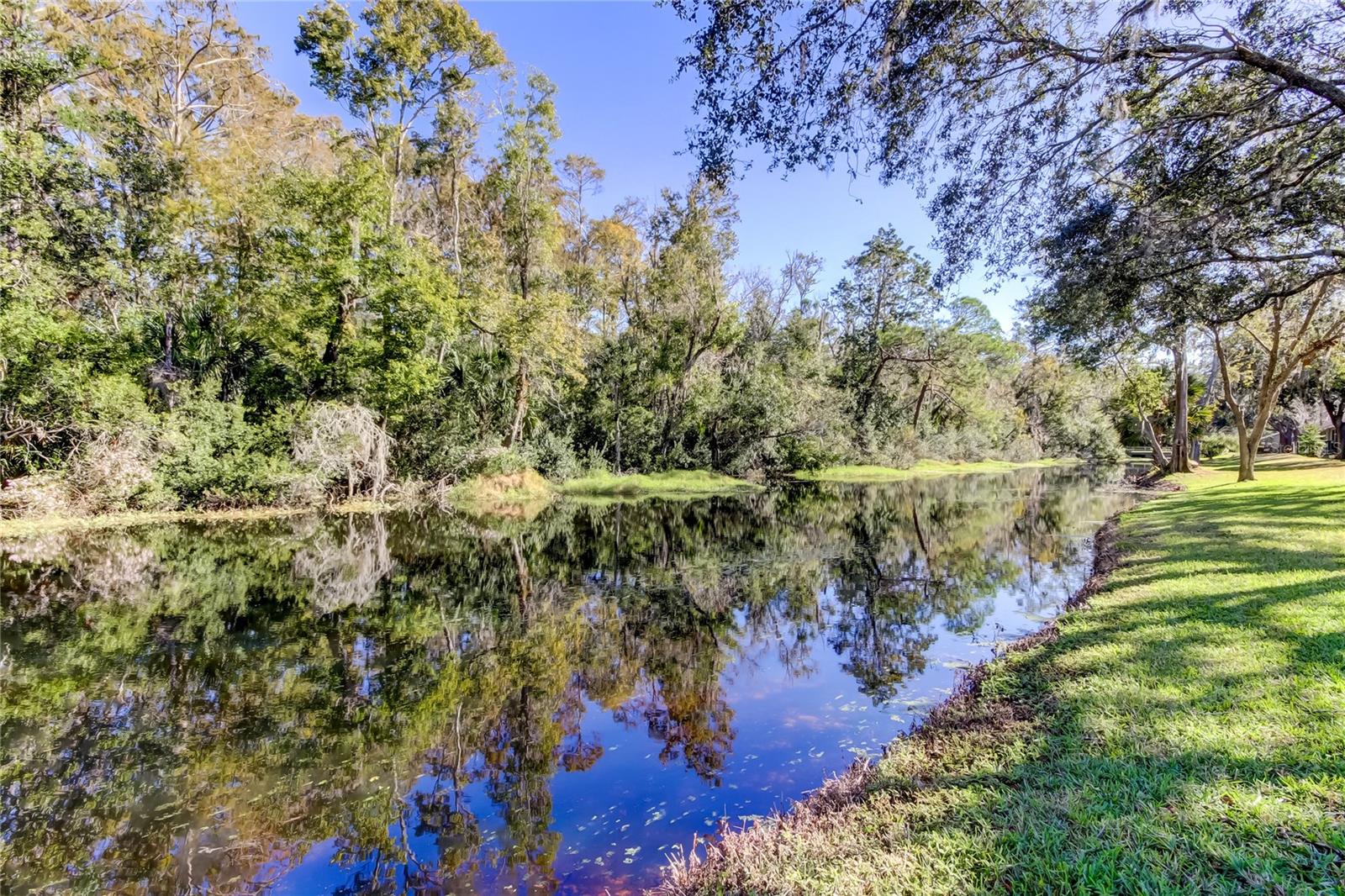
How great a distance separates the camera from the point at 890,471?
3612 cm

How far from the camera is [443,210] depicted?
89.1 feet

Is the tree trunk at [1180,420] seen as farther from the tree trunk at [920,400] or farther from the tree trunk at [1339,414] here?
the tree trunk at [920,400]

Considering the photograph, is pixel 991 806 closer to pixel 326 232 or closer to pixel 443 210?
pixel 326 232

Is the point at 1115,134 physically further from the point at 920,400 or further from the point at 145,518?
the point at 920,400

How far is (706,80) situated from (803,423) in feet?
80.2

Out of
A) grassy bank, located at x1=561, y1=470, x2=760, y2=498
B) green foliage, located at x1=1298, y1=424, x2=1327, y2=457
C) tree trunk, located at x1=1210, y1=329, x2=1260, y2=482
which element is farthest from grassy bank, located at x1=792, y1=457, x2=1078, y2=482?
tree trunk, located at x1=1210, y1=329, x2=1260, y2=482

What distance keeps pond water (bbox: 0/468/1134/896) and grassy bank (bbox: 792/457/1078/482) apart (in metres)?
21.4

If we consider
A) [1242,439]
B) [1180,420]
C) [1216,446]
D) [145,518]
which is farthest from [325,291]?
[1216,446]

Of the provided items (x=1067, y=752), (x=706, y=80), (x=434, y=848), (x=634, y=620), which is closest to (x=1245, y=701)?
(x=1067, y=752)

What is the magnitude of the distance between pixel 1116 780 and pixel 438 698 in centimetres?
549

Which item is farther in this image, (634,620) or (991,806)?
(634,620)

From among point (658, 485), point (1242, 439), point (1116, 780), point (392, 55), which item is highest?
point (392, 55)

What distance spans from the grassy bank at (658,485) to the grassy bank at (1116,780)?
2183cm

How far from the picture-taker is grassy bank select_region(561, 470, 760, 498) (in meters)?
27.2
